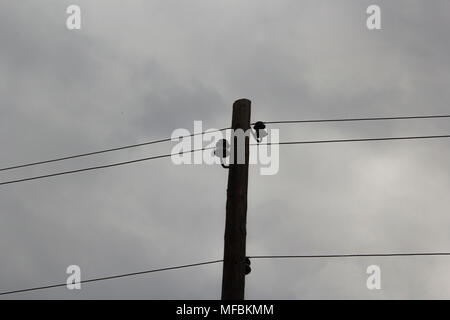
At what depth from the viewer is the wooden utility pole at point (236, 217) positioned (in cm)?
863

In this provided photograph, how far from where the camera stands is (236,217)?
9086mm

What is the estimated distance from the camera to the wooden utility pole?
8633 millimetres

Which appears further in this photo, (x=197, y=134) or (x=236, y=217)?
(x=197, y=134)

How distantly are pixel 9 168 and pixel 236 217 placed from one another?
634 cm

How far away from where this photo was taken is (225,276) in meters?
8.70
